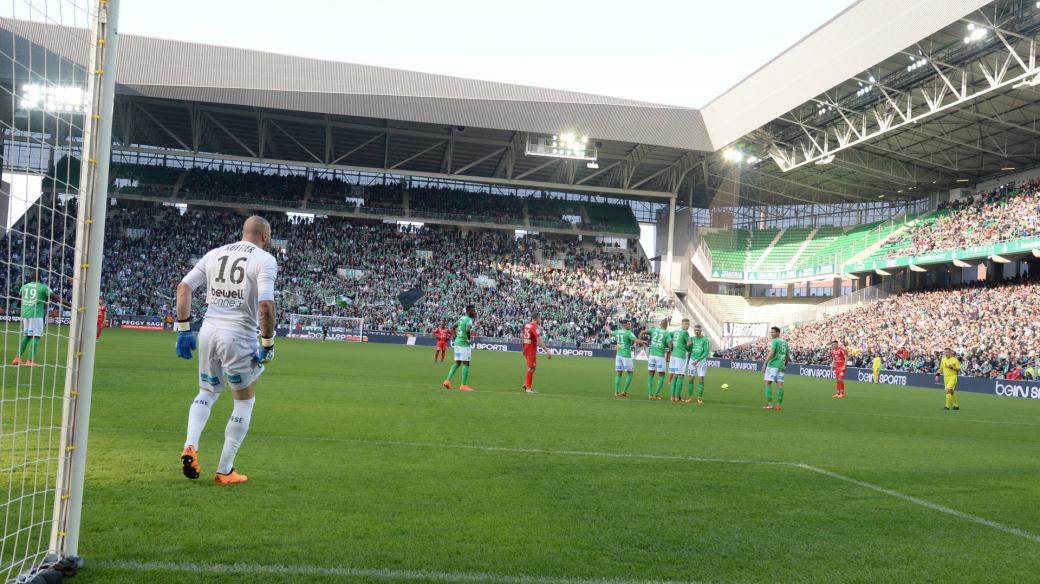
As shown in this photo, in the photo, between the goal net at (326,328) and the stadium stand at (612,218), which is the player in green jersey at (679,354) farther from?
the stadium stand at (612,218)

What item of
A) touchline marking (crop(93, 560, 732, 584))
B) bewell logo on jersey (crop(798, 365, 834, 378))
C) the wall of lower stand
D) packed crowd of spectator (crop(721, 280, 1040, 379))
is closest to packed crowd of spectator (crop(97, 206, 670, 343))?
the wall of lower stand

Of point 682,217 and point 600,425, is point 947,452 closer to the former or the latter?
point 600,425

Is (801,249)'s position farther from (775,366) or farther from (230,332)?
(230,332)

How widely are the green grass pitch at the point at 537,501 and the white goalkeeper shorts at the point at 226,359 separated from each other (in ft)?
2.76

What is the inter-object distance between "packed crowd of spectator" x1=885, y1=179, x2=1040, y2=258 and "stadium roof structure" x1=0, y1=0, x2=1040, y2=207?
246 centimetres

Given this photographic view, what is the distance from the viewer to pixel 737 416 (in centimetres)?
1588

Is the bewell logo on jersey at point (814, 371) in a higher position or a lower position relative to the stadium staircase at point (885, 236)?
lower

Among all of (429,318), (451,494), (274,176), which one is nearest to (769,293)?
(429,318)

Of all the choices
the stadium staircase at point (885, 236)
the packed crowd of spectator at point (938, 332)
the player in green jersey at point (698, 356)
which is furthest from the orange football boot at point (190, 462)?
the stadium staircase at point (885, 236)

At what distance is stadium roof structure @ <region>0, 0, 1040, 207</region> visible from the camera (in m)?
33.6

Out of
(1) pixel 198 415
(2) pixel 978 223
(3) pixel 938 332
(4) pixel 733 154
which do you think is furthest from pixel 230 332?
(2) pixel 978 223

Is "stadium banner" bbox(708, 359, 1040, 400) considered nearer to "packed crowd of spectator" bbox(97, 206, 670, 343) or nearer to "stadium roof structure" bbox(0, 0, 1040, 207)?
"stadium roof structure" bbox(0, 0, 1040, 207)

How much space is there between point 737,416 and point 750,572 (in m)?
11.5

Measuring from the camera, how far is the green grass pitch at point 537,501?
186 inches
